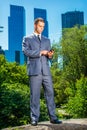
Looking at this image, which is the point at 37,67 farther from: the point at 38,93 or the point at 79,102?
the point at 79,102

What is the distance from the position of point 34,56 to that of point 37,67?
0.82 ft

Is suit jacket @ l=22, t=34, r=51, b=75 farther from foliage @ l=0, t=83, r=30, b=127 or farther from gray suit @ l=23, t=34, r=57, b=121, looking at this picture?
foliage @ l=0, t=83, r=30, b=127

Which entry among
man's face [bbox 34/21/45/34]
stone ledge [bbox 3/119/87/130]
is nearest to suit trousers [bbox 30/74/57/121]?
stone ledge [bbox 3/119/87/130]

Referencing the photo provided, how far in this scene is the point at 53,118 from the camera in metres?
8.81

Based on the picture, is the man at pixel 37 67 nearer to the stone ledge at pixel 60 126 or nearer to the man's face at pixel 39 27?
the man's face at pixel 39 27

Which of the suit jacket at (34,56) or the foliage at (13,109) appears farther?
the foliage at (13,109)

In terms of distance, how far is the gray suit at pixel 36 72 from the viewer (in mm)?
8578

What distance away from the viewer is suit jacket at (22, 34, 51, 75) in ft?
28.1

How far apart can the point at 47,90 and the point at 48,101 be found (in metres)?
0.24

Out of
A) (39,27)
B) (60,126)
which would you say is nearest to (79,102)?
(60,126)

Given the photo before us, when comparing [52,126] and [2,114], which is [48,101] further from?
[2,114]

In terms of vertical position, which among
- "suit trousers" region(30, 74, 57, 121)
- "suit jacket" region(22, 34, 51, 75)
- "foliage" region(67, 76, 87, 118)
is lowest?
"foliage" region(67, 76, 87, 118)

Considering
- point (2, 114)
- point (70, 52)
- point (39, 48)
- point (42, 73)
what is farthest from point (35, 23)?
point (70, 52)

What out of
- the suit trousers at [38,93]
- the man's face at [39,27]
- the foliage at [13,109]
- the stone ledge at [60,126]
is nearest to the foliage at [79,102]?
the foliage at [13,109]
